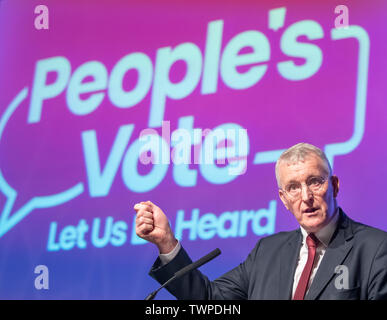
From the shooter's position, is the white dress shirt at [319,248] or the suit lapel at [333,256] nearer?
the suit lapel at [333,256]

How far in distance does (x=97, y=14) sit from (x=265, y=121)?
1408 mm

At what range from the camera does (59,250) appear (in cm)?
412

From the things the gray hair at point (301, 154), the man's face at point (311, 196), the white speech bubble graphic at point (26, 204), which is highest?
the white speech bubble graphic at point (26, 204)

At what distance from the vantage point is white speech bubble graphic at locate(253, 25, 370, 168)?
373 cm

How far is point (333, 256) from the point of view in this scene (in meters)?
2.47

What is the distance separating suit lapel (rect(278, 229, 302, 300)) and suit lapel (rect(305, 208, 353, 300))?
12 cm

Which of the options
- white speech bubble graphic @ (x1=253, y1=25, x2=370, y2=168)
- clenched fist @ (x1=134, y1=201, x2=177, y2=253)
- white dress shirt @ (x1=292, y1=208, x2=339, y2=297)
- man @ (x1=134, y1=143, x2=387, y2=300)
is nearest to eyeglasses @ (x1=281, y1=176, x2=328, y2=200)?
man @ (x1=134, y1=143, x2=387, y2=300)

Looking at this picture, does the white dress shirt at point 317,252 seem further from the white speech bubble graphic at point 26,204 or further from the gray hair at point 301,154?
the white speech bubble graphic at point 26,204

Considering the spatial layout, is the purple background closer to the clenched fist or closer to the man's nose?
the man's nose

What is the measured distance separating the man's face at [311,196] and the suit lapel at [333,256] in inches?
2.7

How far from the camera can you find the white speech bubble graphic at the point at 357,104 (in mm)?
3732

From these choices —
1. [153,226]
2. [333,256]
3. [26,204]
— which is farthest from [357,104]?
[26,204]

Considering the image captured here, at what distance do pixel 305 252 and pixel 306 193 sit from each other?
249 millimetres

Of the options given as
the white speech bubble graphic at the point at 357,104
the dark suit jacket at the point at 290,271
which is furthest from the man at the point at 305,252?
the white speech bubble graphic at the point at 357,104
